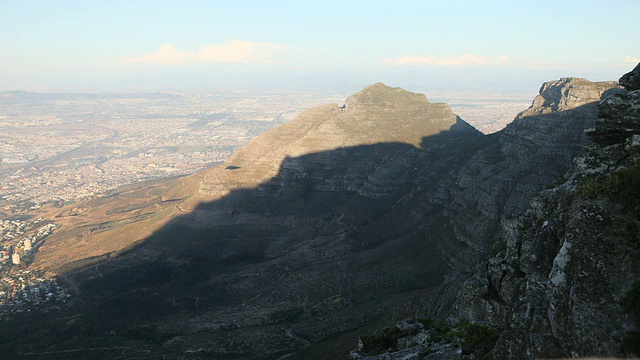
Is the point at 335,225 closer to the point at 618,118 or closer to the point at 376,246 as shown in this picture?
the point at 376,246

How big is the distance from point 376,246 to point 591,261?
9228 centimetres

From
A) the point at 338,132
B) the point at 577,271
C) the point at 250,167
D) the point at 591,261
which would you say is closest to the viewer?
the point at 591,261

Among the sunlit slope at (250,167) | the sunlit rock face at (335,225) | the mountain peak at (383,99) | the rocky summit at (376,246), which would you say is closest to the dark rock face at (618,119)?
the rocky summit at (376,246)

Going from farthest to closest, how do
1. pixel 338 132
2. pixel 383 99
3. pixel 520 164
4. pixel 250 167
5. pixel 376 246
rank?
pixel 383 99 → pixel 338 132 → pixel 250 167 → pixel 376 246 → pixel 520 164

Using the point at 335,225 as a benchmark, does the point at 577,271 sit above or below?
above

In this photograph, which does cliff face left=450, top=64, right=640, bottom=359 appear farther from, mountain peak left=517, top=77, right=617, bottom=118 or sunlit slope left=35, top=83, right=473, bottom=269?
sunlit slope left=35, top=83, right=473, bottom=269

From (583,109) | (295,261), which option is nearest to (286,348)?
(295,261)

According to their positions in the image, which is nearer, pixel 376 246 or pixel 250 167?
pixel 376 246

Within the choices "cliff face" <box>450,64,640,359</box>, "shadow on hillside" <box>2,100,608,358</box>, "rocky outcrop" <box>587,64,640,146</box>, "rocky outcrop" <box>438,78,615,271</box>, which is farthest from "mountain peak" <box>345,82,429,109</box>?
"cliff face" <box>450,64,640,359</box>

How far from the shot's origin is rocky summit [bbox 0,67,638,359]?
19.8m

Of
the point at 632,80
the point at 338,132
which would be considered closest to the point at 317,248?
the point at 338,132

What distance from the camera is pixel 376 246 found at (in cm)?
10950

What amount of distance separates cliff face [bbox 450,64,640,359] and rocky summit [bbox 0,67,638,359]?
0.07 metres

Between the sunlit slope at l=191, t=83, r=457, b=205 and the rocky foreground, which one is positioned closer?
the rocky foreground
